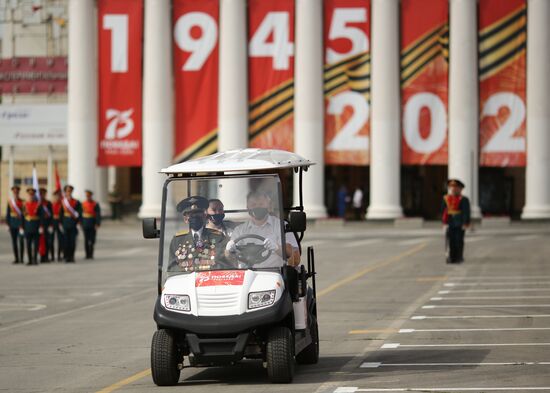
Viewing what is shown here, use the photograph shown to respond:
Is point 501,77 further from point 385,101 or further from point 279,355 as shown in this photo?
point 279,355

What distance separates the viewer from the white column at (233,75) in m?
61.9

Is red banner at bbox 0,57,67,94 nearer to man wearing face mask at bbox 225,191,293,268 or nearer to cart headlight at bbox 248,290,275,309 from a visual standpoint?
man wearing face mask at bbox 225,191,293,268

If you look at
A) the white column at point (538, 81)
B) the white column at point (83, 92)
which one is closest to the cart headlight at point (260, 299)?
the white column at point (538, 81)

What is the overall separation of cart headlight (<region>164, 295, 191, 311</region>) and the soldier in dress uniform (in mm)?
499

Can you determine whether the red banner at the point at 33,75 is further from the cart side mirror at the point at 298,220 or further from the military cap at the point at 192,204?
the cart side mirror at the point at 298,220

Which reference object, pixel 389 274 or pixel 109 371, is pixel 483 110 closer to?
pixel 389 274

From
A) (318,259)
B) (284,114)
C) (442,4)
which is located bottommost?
(318,259)

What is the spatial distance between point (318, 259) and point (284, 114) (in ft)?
90.2

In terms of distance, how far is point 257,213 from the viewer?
1343 cm

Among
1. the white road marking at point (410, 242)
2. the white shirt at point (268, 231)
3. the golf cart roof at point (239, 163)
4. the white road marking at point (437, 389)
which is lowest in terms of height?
the white road marking at point (410, 242)

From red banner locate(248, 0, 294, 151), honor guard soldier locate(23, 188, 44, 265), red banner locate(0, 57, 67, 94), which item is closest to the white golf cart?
honor guard soldier locate(23, 188, 44, 265)

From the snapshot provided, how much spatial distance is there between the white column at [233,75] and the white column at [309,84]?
7.38 feet

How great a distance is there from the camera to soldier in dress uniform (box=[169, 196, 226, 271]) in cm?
1332

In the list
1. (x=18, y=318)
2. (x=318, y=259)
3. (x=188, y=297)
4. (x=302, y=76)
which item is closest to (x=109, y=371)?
(x=188, y=297)
